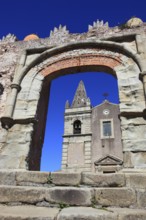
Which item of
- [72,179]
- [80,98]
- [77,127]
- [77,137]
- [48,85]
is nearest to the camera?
[72,179]

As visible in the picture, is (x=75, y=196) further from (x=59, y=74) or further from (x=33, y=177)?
(x=59, y=74)

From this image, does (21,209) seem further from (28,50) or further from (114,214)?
(28,50)

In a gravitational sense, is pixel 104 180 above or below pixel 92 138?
below

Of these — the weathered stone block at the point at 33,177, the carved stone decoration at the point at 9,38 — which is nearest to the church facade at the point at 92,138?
the carved stone decoration at the point at 9,38

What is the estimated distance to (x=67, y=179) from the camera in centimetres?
359

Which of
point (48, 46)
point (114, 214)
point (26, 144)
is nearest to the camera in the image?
point (114, 214)

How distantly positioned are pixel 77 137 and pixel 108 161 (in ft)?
16.2

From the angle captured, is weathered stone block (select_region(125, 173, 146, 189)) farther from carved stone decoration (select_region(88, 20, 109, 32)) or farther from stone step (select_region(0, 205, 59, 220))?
carved stone decoration (select_region(88, 20, 109, 32))

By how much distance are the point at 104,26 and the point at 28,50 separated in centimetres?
272

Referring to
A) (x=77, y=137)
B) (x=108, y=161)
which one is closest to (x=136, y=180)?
(x=108, y=161)

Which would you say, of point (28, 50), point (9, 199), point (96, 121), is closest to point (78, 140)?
point (96, 121)

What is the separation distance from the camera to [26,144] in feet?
15.5

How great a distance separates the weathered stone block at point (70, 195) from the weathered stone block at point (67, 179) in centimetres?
28

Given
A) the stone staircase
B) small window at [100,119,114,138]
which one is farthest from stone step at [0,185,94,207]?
small window at [100,119,114,138]
